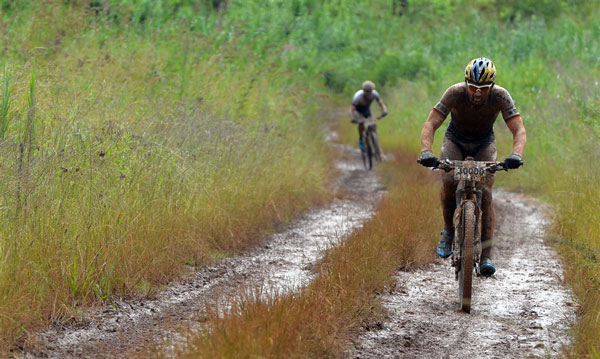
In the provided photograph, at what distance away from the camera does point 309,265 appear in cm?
848

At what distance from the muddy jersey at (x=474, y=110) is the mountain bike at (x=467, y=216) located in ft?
2.03

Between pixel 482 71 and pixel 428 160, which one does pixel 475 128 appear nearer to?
pixel 482 71

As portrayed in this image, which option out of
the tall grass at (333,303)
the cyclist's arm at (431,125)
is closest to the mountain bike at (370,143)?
the tall grass at (333,303)

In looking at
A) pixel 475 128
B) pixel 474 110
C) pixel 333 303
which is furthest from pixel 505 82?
pixel 333 303

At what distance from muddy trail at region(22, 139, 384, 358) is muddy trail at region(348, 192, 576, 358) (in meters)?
0.89

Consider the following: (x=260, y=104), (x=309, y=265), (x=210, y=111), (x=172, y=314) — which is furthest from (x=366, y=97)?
(x=172, y=314)

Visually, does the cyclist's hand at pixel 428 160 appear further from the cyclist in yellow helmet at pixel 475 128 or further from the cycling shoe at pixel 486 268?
the cycling shoe at pixel 486 268

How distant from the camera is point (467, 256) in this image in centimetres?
693

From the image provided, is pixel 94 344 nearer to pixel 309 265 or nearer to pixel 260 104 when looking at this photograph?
pixel 309 265

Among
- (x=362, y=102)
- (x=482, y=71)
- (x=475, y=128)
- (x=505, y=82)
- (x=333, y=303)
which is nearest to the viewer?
(x=333, y=303)

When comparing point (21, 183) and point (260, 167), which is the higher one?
point (21, 183)

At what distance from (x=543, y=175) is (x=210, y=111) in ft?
21.0

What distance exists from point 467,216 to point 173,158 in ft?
10.7

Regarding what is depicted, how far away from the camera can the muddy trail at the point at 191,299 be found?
5.36 metres
